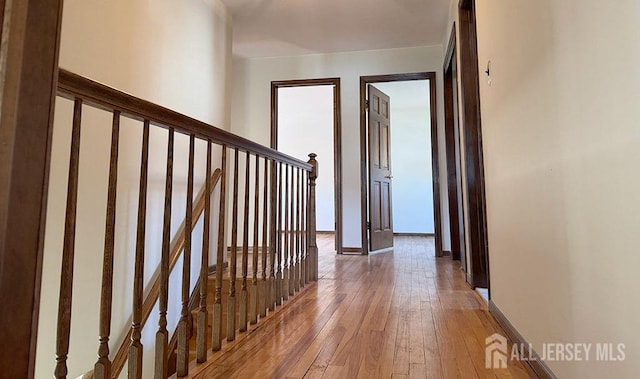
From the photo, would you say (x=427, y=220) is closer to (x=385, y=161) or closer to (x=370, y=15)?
(x=385, y=161)

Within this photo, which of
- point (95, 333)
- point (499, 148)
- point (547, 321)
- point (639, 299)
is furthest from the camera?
point (95, 333)

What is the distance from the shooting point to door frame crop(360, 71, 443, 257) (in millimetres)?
4172

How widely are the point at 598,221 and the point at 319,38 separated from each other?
151 inches

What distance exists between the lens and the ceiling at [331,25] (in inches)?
134

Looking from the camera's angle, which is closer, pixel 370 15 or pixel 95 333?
pixel 95 333

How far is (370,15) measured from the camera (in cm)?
357

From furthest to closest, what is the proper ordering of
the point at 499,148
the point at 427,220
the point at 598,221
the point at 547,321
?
the point at 427,220
the point at 499,148
the point at 547,321
the point at 598,221

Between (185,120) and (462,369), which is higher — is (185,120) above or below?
above

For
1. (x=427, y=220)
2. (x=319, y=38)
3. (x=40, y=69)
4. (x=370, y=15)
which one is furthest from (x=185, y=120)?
(x=427, y=220)

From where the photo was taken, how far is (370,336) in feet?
5.19

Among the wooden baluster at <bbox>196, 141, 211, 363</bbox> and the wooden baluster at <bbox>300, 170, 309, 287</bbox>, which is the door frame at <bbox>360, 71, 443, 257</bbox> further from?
the wooden baluster at <bbox>196, 141, 211, 363</bbox>

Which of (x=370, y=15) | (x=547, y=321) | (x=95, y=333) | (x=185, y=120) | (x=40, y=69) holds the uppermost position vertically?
(x=370, y=15)

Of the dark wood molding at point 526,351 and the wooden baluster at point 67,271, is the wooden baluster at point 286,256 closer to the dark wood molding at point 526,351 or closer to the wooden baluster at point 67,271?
the dark wood molding at point 526,351

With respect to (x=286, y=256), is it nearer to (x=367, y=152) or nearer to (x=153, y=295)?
(x=153, y=295)
